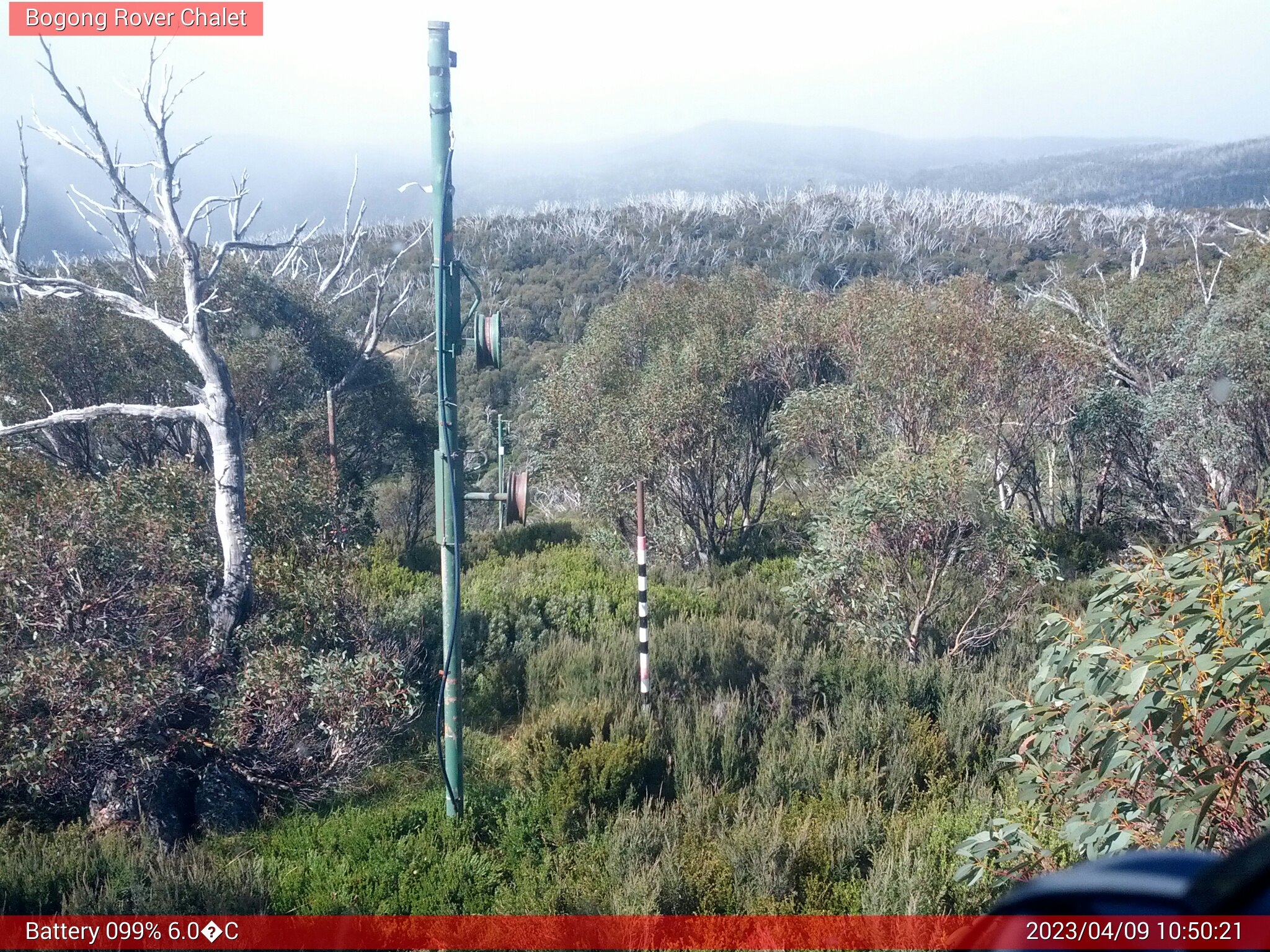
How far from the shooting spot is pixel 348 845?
4637mm

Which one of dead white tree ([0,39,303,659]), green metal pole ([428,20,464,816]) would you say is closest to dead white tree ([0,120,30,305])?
dead white tree ([0,39,303,659])

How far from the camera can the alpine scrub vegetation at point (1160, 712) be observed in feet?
8.06

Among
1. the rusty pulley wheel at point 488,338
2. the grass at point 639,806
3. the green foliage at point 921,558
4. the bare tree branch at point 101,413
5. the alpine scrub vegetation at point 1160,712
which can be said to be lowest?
the grass at point 639,806

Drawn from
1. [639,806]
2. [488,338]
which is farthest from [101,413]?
[639,806]

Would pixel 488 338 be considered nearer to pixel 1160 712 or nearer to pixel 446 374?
pixel 446 374

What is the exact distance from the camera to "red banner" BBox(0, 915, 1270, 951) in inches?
141

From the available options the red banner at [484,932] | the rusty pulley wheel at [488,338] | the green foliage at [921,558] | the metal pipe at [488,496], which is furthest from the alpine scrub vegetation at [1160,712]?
the green foliage at [921,558]

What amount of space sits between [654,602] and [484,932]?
5325 mm

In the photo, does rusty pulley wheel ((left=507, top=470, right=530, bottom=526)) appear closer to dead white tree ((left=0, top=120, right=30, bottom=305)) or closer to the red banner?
the red banner

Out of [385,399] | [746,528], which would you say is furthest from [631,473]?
[385,399]

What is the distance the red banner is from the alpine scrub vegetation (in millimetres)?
776

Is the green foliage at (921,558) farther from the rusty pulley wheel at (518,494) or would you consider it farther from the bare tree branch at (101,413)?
the bare tree branch at (101,413)

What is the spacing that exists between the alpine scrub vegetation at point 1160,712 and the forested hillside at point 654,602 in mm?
23

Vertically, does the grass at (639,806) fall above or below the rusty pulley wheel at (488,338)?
below
